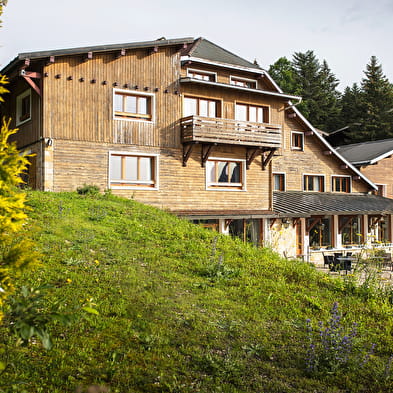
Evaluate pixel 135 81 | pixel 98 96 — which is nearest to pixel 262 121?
pixel 135 81

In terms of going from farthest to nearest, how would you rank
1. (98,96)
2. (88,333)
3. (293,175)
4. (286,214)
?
(293,175), (286,214), (98,96), (88,333)

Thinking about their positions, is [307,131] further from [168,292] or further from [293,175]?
[168,292]

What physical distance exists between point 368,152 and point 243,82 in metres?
15.4

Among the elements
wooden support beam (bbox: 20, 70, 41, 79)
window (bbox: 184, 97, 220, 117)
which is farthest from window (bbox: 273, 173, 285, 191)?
wooden support beam (bbox: 20, 70, 41, 79)

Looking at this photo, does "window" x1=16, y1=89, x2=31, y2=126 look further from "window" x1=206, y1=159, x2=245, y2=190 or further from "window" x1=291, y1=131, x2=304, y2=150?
"window" x1=291, y1=131, x2=304, y2=150

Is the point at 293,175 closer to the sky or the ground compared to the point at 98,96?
closer to the ground

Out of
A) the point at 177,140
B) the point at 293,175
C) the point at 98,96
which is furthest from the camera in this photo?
the point at 293,175

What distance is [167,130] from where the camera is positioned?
70.9ft

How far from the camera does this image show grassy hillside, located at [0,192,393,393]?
5398mm

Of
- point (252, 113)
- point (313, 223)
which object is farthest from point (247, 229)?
point (252, 113)

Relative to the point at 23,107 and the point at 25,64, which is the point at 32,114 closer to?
the point at 23,107

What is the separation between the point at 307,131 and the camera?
97.1ft

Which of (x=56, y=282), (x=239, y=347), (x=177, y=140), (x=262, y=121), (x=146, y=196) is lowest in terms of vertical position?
(x=239, y=347)

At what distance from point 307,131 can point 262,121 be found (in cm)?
594
